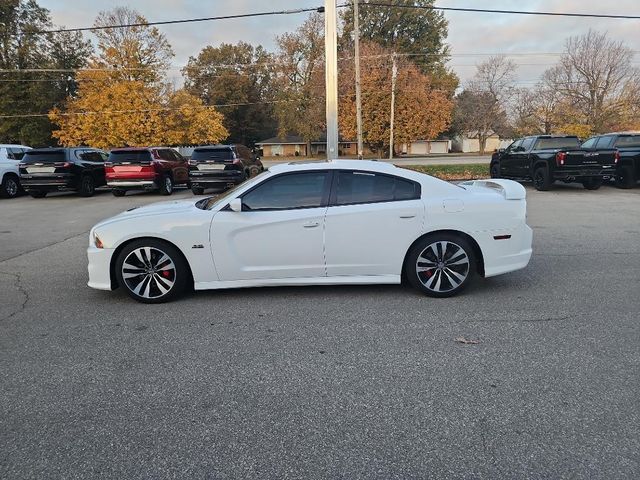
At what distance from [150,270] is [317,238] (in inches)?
72.1

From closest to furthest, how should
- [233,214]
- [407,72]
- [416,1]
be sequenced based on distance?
[233,214] → [407,72] → [416,1]

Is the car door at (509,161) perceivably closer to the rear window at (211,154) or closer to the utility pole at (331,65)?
the utility pole at (331,65)

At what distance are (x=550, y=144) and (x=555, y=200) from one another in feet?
9.41

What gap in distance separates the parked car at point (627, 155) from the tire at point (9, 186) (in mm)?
20527

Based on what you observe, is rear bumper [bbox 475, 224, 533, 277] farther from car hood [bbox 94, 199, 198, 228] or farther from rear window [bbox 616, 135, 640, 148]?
rear window [bbox 616, 135, 640, 148]

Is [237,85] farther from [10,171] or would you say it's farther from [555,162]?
[555,162]

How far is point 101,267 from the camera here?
4996 millimetres

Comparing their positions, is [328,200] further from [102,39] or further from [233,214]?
[102,39]

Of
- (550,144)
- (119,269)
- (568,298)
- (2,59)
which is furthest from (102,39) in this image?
(568,298)

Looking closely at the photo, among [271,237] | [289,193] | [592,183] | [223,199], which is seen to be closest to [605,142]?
[592,183]

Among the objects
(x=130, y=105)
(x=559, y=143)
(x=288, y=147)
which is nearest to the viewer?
(x=559, y=143)

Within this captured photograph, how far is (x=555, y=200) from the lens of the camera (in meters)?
13.3

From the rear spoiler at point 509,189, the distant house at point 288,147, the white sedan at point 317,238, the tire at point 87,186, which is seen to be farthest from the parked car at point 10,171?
the distant house at point 288,147

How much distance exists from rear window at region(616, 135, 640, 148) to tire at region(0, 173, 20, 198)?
21126 mm
